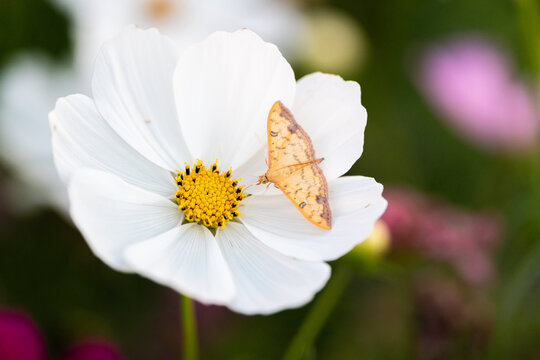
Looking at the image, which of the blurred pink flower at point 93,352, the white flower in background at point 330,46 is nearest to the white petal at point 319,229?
the blurred pink flower at point 93,352

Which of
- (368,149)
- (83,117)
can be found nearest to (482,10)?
(368,149)

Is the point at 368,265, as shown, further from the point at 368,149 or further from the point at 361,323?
the point at 368,149

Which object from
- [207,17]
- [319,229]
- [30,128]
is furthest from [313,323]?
[207,17]

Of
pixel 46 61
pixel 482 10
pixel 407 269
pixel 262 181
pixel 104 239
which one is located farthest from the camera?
pixel 482 10

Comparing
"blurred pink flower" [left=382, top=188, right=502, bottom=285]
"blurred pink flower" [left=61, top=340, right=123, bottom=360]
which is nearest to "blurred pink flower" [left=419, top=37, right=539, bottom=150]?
"blurred pink flower" [left=382, top=188, right=502, bottom=285]

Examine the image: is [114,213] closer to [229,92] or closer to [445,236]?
[229,92]

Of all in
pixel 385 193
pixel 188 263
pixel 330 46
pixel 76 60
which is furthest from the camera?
pixel 330 46
